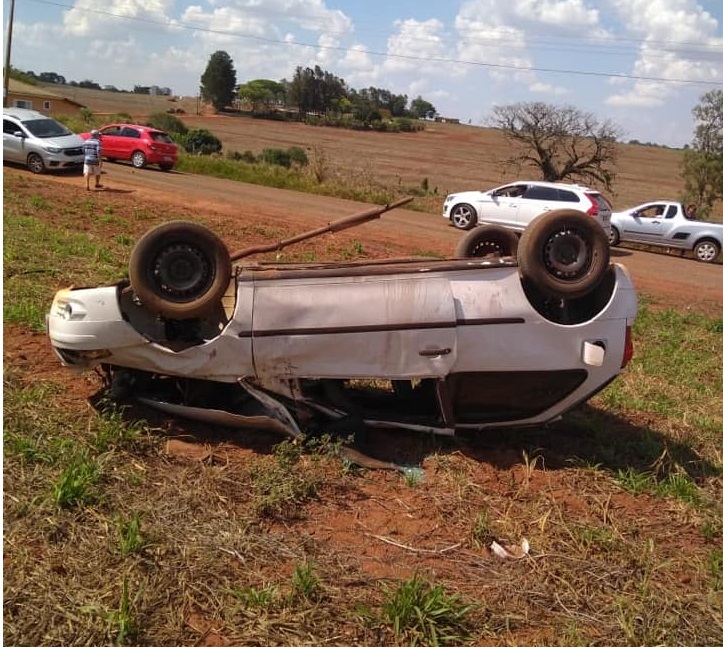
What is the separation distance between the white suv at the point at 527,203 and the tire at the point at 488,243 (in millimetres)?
13305

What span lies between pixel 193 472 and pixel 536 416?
2.19 metres

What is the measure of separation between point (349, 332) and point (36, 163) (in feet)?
66.5

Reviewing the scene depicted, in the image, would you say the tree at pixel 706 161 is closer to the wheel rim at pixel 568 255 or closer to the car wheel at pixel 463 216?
the car wheel at pixel 463 216

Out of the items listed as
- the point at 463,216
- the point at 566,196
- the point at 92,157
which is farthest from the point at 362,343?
the point at 463,216

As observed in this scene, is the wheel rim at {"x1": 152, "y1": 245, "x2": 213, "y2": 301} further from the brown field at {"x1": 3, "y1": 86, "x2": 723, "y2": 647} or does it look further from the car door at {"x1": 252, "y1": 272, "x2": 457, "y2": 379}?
the brown field at {"x1": 3, "y1": 86, "x2": 723, "y2": 647}

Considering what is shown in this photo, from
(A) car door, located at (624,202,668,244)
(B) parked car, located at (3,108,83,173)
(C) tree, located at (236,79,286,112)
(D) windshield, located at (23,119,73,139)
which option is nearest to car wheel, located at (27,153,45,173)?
(B) parked car, located at (3,108,83,173)

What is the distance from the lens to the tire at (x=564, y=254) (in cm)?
448

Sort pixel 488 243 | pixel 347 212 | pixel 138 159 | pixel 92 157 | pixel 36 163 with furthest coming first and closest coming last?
pixel 138 159 → pixel 347 212 → pixel 36 163 → pixel 92 157 → pixel 488 243

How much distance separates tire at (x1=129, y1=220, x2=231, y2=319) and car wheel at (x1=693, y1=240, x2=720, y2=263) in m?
19.3

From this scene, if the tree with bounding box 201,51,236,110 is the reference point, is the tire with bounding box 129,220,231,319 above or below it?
below

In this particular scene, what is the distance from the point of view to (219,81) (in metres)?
82.9

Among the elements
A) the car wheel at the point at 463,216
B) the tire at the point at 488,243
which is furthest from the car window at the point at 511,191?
the tire at the point at 488,243

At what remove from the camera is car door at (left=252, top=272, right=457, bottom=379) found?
4.24m

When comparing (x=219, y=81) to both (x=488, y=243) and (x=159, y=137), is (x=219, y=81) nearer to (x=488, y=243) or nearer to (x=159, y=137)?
(x=159, y=137)
